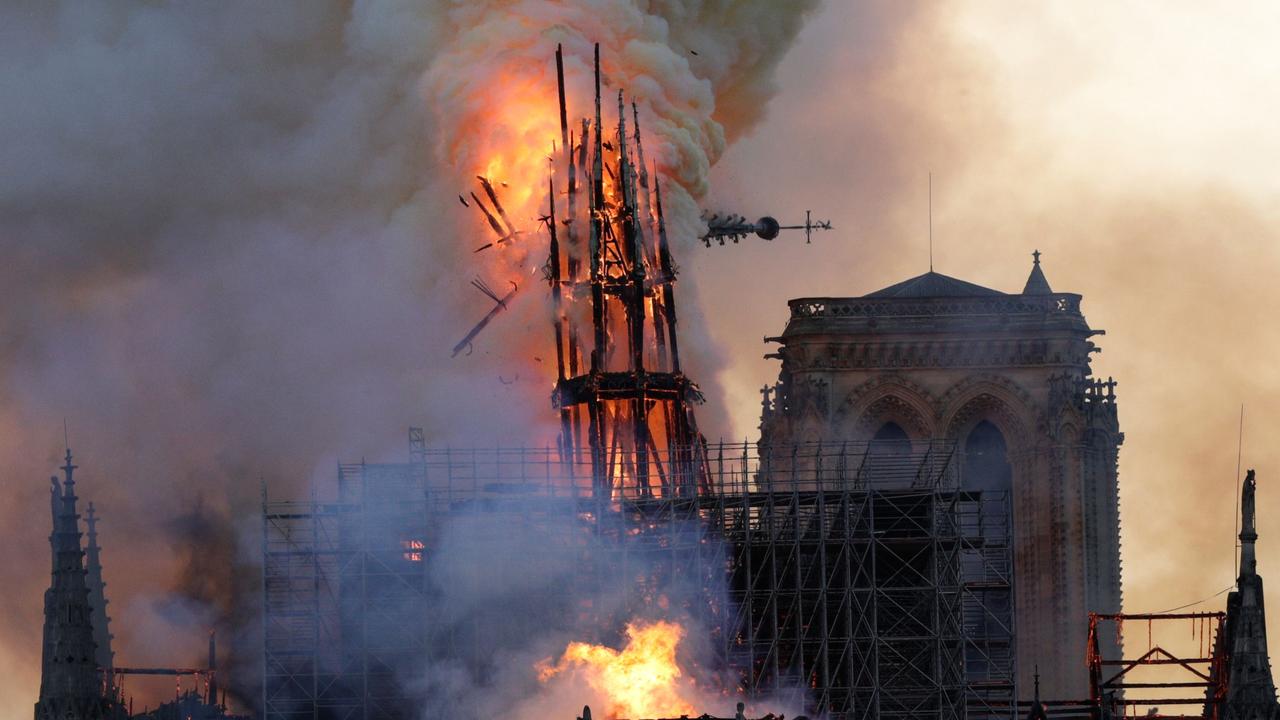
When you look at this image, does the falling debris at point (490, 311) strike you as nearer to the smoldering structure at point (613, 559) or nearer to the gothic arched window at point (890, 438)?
the smoldering structure at point (613, 559)

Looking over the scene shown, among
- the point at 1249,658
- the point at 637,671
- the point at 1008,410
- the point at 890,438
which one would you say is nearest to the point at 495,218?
the point at 637,671

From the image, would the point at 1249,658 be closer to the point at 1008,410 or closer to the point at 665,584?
the point at 665,584

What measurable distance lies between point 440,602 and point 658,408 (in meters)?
12.3

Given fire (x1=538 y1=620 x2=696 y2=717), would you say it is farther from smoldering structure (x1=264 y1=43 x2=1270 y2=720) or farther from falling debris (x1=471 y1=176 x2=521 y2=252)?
falling debris (x1=471 y1=176 x2=521 y2=252)

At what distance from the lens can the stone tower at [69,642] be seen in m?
111

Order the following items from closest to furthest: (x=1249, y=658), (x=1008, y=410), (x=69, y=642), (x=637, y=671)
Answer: (x=637, y=671), (x=1249, y=658), (x=69, y=642), (x=1008, y=410)

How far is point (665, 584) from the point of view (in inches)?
4013

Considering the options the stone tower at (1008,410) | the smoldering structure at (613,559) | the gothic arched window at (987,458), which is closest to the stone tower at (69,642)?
the smoldering structure at (613,559)

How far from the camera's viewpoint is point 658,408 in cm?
11044

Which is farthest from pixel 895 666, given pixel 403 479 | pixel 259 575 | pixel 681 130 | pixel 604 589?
pixel 259 575

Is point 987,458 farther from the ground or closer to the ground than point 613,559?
farther from the ground

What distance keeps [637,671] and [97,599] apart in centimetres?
2690

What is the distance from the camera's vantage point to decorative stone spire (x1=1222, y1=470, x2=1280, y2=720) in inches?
4119

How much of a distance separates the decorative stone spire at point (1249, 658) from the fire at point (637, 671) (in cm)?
1613
